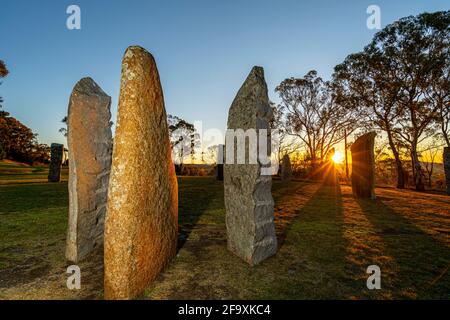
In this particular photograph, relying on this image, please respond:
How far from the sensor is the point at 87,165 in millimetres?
3295

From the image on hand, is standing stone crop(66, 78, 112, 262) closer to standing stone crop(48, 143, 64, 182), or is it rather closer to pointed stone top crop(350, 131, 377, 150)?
pointed stone top crop(350, 131, 377, 150)

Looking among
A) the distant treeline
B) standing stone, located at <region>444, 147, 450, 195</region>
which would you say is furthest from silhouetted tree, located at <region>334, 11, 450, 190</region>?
the distant treeline

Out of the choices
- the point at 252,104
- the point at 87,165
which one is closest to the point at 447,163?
the point at 252,104

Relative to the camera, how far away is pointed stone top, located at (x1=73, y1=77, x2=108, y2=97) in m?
3.44

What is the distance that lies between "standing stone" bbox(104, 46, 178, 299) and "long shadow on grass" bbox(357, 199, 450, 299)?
2.45m

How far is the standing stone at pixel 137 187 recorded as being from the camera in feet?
7.32

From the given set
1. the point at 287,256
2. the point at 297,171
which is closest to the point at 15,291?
the point at 287,256

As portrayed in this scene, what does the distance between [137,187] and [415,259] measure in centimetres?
360

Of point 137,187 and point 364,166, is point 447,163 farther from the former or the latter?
point 137,187

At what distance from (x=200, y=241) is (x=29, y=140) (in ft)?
149

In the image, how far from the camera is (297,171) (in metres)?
27.1

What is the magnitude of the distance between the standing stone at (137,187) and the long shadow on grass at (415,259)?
2.45 meters

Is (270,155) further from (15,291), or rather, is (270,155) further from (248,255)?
(15,291)

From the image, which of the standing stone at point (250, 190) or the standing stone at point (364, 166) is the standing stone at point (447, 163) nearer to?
the standing stone at point (364, 166)
